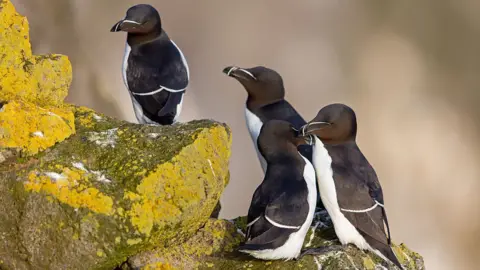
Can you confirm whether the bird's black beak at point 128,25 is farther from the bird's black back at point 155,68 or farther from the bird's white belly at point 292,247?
the bird's white belly at point 292,247

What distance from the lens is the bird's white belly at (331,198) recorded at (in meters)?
2.89

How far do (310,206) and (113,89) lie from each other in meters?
5.45

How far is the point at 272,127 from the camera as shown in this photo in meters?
3.12

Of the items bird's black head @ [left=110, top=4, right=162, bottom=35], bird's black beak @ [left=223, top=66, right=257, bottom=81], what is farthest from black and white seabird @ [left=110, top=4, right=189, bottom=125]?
bird's black beak @ [left=223, top=66, right=257, bottom=81]

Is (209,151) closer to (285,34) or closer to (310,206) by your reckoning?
(310,206)

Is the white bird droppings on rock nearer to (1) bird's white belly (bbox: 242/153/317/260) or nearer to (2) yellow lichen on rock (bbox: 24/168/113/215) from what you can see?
(2) yellow lichen on rock (bbox: 24/168/113/215)

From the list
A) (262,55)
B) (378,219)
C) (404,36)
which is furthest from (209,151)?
(404,36)

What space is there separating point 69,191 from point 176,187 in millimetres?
443

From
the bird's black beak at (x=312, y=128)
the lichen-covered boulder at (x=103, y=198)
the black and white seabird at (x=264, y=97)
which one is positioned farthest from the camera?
the black and white seabird at (x=264, y=97)

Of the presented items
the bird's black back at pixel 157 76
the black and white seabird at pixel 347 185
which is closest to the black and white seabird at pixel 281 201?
the black and white seabird at pixel 347 185

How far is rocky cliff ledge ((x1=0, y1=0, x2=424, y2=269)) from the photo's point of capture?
2373mm

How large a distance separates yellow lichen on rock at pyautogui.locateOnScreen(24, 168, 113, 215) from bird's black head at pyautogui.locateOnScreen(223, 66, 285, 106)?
5.17 feet

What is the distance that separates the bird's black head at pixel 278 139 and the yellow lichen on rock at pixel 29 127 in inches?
39.1

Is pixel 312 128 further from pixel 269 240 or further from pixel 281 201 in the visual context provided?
pixel 269 240
